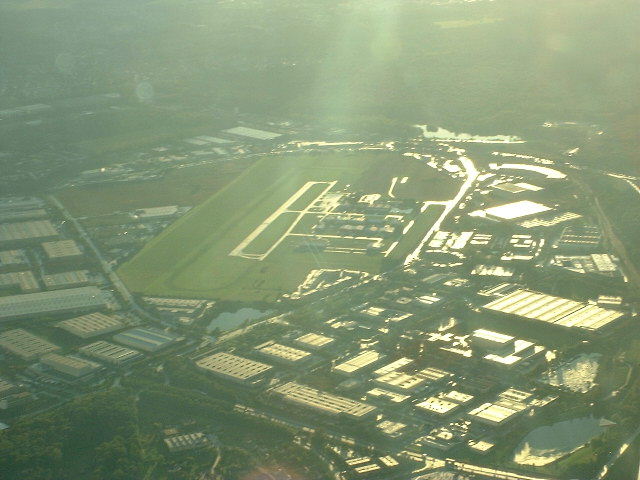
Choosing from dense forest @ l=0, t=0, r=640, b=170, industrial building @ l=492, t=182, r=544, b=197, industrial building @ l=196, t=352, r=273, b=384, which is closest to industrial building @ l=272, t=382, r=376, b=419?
industrial building @ l=196, t=352, r=273, b=384

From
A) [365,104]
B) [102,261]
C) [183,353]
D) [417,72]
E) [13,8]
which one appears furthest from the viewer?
[13,8]

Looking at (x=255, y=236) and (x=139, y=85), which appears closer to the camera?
(x=255, y=236)

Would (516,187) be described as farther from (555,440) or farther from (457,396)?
(555,440)

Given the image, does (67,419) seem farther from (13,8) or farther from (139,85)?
(13,8)

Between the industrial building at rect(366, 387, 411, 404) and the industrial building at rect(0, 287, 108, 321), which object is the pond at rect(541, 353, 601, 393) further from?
the industrial building at rect(0, 287, 108, 321)

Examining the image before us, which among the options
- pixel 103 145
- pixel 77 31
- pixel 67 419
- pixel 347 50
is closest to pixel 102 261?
pixel 67 419

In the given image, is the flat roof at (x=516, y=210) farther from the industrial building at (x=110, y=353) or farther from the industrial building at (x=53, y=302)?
the industrial building at (x=110, y=353)
